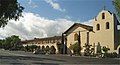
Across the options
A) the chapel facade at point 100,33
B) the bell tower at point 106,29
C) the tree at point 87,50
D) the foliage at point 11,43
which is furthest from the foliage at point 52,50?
the foliage at point 11,43

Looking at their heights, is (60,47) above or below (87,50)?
above

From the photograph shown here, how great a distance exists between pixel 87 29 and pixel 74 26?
21.5 ft

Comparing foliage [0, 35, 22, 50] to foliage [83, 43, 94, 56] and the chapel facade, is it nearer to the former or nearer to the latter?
the chapel facade

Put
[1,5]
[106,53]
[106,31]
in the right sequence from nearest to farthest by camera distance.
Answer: [1,5]
[106,53]
[106,31]

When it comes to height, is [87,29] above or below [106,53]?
above

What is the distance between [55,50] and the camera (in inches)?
3794

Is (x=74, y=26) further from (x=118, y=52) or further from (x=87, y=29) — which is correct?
(x=118, y=52)

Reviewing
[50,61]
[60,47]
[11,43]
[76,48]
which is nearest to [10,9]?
[50,61]

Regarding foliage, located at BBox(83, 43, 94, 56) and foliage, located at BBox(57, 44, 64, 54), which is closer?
foliage, located at BBox(83, 43, 94, 56)

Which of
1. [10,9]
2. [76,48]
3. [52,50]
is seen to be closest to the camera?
[10,9]

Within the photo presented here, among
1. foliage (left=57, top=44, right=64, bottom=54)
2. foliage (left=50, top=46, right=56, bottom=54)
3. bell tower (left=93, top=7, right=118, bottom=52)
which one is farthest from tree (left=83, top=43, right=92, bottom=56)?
foliage (left=50, top=46, right=56, bottom=54)

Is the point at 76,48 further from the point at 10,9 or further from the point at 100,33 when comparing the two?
the point at 10,9


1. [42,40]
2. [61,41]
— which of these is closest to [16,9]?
[61,41]

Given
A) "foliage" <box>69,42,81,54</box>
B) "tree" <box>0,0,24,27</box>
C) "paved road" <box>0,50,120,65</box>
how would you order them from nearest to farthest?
"tree" <box>0,0,24,27</box> < "paved road" <box>0,50,120,65</box> < "foliage" <box>69,42,81,54</box>
